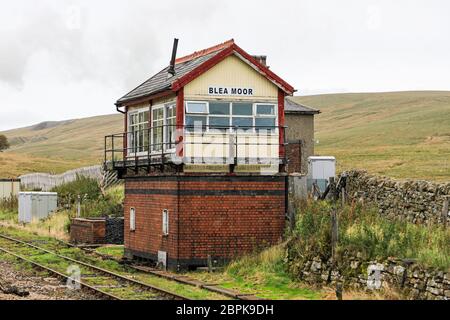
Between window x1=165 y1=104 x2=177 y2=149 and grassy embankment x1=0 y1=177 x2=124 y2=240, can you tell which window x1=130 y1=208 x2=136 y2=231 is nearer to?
window x1=165 y1=104 x2=177 y2=149

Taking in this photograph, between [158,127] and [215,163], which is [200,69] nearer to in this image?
[158,127]

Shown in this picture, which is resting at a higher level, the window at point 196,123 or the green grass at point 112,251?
the window at point 196,123

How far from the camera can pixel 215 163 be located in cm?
2470

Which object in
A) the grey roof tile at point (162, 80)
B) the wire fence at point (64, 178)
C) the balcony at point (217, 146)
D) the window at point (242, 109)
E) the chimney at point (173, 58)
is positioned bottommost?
the wire fence at point (64, 178)

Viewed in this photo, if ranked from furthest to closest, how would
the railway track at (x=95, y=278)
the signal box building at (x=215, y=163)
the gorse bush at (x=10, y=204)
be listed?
1. the gorse bush at (x=10, y=204)
2. the signal box building at (x=215, y=163)
3. the railway track at (x=95, y=278)

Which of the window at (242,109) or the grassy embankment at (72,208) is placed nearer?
the window at (242,109)

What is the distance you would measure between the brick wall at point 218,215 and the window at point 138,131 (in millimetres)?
2954

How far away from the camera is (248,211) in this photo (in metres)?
A: 24.4

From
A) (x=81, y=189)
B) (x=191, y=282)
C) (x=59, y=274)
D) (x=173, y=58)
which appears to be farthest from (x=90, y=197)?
(x=191, y=282)

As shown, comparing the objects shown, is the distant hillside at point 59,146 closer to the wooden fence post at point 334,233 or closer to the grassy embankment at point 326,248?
the grassy embankment at point 326,248

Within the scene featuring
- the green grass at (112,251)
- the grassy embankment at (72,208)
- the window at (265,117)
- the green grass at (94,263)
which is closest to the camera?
the green grass at (94,263)

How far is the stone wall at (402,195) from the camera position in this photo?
21.1 metres

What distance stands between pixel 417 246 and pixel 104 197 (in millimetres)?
26291

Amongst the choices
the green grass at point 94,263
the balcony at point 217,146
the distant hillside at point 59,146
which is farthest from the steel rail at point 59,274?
the distant hillside at point 59,146
